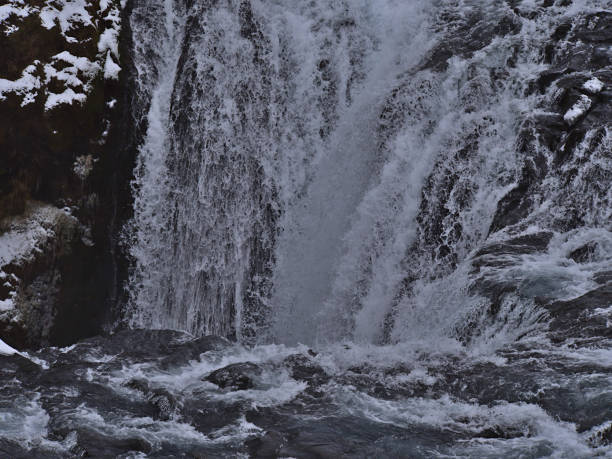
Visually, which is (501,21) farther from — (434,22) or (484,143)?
(484,143)

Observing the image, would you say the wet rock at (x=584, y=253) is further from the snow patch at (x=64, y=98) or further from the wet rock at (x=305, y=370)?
the snow patch at (x=64, y=98)

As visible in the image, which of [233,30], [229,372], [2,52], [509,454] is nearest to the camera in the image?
[509,454]

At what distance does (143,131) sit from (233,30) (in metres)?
2.07

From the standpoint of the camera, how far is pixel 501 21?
11.8 metres

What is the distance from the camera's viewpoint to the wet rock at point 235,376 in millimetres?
8180

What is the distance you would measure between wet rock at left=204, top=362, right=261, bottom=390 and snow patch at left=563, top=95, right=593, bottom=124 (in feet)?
16.3

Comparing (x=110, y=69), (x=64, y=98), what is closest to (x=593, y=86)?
(x=110, y=69)

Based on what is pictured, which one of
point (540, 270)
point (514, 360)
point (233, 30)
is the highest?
point (233, 30)

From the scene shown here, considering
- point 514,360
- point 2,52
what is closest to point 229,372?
point 514,360

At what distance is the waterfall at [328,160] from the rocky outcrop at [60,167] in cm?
43

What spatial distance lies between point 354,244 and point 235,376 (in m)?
3.45

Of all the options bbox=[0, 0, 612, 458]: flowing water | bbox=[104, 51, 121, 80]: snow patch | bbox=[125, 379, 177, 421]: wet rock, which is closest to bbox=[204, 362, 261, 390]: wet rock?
bbox=[0, 0, 612, 458]: flowing water

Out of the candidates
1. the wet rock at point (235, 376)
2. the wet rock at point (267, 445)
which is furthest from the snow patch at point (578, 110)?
the wet rock at point (267, 445)

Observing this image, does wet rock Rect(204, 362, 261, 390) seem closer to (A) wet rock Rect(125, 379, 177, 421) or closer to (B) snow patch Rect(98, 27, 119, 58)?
(A) wet rock Rect(125, 379, 177, 421)
